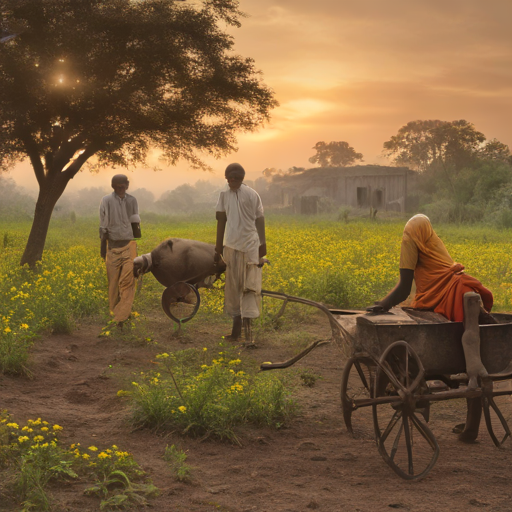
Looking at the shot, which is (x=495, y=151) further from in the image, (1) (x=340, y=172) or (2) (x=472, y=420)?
(2) (x=472, y=420)

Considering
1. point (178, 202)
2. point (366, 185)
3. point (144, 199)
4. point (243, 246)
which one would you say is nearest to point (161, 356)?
point (243, 246)

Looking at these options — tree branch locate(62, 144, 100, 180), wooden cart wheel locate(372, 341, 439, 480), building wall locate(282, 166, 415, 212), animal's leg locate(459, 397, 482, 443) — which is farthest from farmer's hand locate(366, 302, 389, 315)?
building wall locate(282, 166, 415, 212)

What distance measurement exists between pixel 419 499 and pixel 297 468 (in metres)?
0.87

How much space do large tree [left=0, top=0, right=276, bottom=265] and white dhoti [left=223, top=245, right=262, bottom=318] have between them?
8333 mm

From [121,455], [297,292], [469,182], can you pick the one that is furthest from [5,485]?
[469,182]

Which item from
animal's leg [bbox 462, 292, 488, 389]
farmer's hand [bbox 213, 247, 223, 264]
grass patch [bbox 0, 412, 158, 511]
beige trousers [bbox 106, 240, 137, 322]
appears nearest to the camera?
grass patch [bbox 0, 412, 158, 511]

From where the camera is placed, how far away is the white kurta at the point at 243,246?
303 inches

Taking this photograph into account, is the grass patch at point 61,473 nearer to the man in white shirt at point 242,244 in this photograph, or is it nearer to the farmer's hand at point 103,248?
the man in white shirt at point 242,244

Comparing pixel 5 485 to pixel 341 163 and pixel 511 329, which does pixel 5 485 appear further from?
pixel 341 163

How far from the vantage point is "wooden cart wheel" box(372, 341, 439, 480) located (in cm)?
417

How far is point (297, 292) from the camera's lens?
406 inches

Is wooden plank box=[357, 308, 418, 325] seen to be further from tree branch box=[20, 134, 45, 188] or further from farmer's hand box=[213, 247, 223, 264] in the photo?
tree branch box=[20, 134, 45, 188]

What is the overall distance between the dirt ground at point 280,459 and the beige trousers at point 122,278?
1482 millimetres

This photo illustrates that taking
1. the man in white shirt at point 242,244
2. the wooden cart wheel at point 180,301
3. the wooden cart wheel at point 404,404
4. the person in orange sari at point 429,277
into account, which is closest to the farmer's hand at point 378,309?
the person in orange sari at point 429,277
